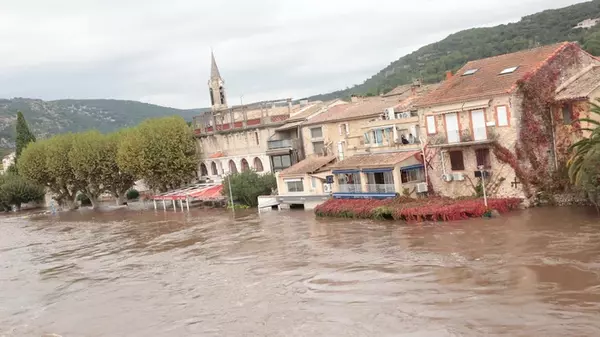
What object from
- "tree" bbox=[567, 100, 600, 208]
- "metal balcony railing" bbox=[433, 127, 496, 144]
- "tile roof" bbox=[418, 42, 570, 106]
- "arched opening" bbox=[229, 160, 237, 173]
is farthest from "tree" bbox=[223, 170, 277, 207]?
"tree" bbox=[567, 100, 600, 208]

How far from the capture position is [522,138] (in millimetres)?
33750

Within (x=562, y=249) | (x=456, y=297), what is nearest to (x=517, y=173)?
(x=562, y=249)

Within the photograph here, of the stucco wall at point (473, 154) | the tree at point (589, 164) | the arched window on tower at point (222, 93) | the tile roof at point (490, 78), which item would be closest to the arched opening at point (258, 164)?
the arched window on tower at point (222, 93)

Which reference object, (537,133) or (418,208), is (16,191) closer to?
(418,208)

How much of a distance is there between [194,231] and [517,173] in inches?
914

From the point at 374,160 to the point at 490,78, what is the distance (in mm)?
9575

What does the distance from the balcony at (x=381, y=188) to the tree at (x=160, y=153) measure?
31.9 meters

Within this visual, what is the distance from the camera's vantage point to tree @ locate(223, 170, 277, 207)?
177ft

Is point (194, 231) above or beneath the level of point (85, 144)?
beneath

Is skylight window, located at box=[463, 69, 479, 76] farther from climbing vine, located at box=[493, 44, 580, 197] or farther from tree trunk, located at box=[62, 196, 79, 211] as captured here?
tree trunk, located at box=[62, 196, 79, 211]

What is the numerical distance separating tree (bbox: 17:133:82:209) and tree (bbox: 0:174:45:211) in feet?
19.5

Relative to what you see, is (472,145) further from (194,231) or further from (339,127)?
(194,231)

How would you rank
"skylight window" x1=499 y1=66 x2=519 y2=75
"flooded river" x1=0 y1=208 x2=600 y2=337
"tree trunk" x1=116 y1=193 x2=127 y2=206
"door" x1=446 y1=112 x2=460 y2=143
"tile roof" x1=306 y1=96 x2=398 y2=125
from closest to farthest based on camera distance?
"flooded river" x1=0 y1=208 x2=600 y2=337
"skylight window" x1=499 y1=66 x2=519 y2=75
"door" x1=446 y1=112 x2=460 y2=143
"tile roof" x1=306 y1=96 x2=398 y2=125
"tree trunk" x1=116 y1=193 x2=127 y2=206

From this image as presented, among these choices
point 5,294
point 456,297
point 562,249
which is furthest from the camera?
point 5,294
